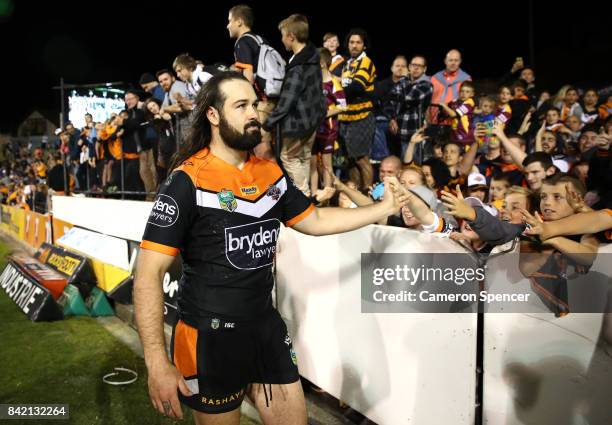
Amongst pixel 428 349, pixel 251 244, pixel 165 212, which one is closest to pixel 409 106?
pixel 428 349

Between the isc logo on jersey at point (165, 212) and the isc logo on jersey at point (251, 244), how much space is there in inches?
10.8

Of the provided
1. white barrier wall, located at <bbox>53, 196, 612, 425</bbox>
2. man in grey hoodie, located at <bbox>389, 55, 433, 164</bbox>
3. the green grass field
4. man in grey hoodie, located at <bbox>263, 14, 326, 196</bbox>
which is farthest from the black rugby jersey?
man in grey hoodie, located at <bbox>389, 55, 433, 164</bbox>

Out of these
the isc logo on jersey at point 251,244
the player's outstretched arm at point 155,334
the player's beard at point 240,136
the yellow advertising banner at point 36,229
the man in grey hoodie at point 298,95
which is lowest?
the yellow advertising banner at point 36,229

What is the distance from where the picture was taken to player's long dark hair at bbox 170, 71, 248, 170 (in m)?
2.58

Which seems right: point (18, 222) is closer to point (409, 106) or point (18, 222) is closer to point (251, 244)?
point (409, 106)

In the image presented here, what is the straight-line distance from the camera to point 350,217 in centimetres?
288

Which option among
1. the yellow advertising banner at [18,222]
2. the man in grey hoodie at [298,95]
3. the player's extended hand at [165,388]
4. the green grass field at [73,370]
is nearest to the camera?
the player's extended hand at [165,388]

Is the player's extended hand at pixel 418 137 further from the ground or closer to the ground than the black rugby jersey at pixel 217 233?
further from the ground

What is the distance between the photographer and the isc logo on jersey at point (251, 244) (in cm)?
248

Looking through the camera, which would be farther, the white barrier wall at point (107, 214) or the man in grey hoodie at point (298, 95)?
the white barrier wall at point (107, 214)

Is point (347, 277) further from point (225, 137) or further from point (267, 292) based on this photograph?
point (225, 137)

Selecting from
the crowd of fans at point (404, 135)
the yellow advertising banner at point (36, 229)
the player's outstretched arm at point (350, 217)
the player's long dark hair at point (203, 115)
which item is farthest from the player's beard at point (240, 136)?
the yellow advertising banner at point (36, 229)

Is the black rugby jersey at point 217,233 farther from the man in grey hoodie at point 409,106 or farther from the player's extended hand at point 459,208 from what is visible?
the man in grey hoodie at point 409,106

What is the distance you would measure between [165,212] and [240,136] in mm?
539
